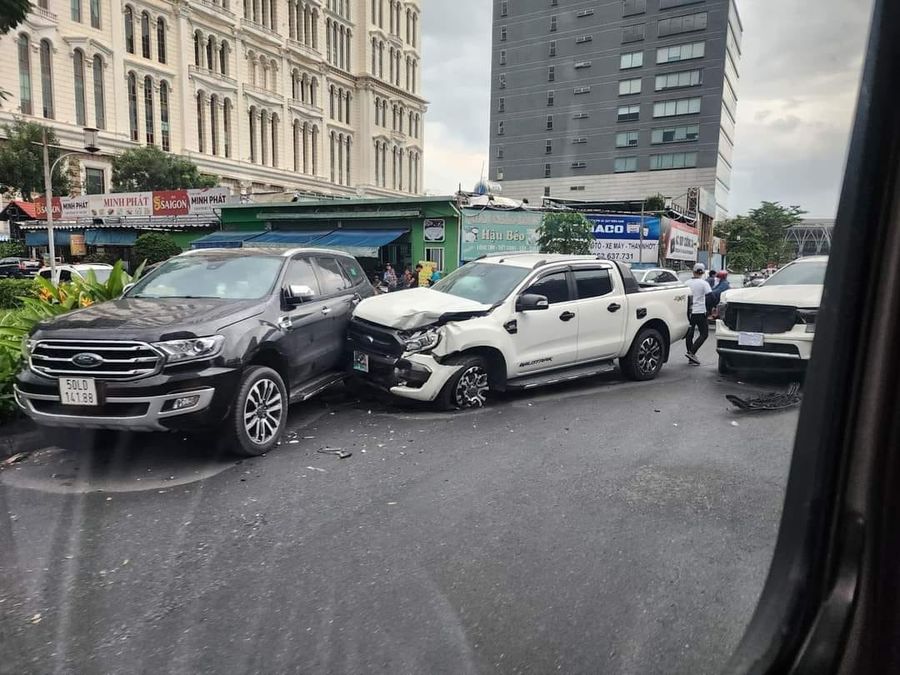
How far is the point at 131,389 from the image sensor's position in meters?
4.63

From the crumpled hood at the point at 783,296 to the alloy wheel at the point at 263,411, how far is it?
13.2 ft

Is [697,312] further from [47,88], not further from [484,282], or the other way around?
[47,88]

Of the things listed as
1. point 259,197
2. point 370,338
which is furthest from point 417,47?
point 370,338

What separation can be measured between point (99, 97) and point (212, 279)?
49.4m

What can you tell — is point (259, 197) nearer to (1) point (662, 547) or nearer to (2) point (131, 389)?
(2) point (131, 389)

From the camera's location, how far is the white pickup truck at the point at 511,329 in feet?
22.1

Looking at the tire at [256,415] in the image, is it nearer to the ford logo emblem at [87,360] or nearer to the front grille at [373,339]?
the ford logo emblem at [87,360]

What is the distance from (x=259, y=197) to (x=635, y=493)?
1176 inches

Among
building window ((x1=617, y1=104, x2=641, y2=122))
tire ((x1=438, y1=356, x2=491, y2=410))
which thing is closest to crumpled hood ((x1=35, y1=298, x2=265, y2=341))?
tire ((x1=438, y1=356, x2=491, y2=410))

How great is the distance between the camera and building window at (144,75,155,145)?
2009 inches

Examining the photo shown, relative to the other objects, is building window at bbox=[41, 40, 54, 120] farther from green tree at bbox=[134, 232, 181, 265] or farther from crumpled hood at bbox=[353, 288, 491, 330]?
crumpled hood at bbox=[353, 288, 491, 330]

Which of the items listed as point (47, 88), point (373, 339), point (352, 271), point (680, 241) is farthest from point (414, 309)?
point (47, 88)

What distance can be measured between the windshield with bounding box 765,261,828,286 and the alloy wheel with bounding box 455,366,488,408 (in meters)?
3.86

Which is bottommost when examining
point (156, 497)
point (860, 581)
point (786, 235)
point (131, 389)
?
point (156, 497)
